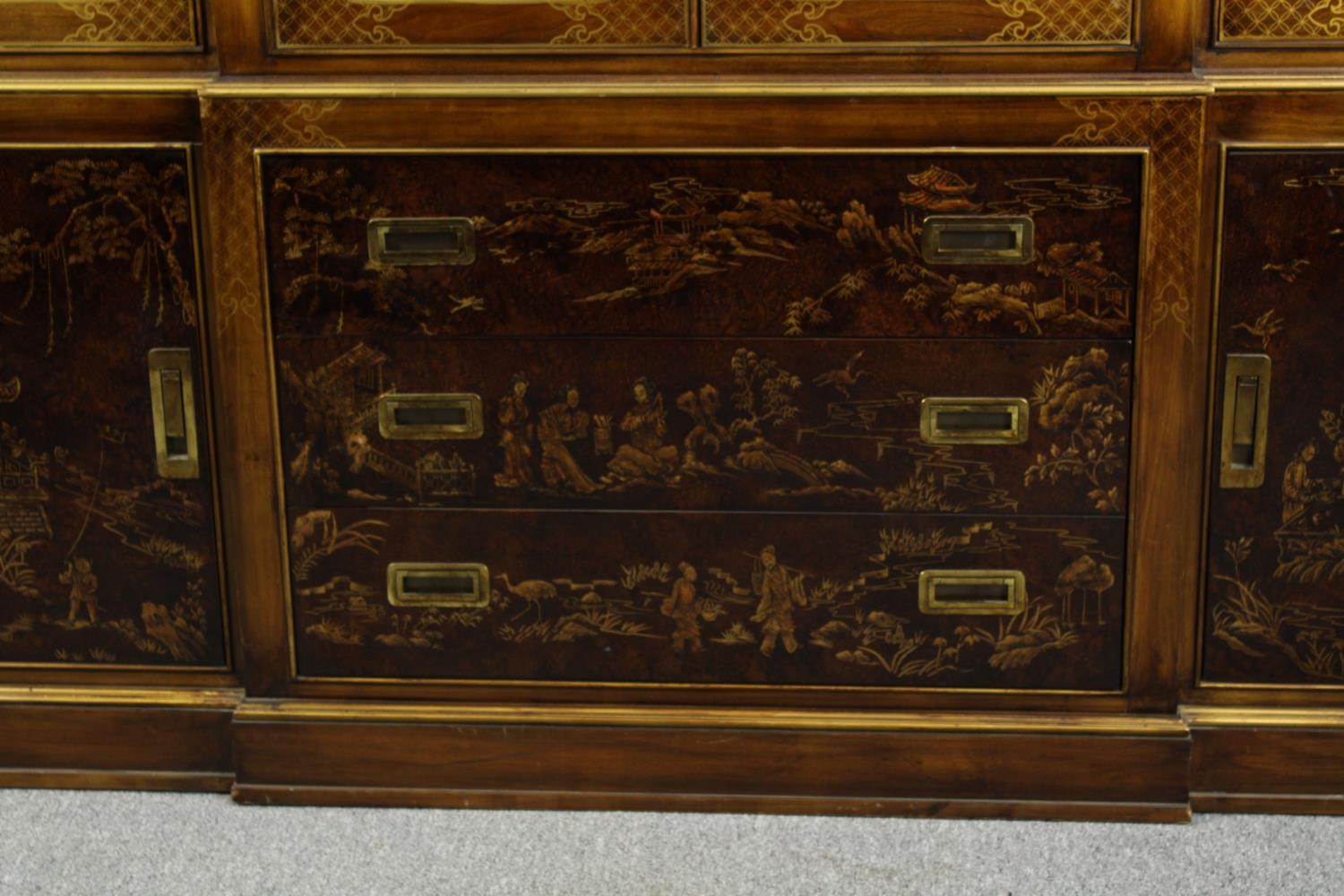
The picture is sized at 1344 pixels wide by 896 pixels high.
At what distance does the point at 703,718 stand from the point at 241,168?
3.37 ft

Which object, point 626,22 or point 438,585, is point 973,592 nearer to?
point 438,585

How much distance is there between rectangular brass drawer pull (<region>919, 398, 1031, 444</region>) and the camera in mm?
2275

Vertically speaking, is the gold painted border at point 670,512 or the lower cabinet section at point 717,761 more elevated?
→ the gold painted border at point 670,512

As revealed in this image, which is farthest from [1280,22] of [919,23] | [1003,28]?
[919,23]

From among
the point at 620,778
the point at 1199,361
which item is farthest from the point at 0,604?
the point at 1199,361

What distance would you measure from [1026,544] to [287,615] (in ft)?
3.58

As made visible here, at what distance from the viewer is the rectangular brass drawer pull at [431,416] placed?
232 centimetres

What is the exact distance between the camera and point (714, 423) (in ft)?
7.60

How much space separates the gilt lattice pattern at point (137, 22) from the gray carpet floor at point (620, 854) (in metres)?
1.13

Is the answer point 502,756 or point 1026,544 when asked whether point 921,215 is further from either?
point 502,756

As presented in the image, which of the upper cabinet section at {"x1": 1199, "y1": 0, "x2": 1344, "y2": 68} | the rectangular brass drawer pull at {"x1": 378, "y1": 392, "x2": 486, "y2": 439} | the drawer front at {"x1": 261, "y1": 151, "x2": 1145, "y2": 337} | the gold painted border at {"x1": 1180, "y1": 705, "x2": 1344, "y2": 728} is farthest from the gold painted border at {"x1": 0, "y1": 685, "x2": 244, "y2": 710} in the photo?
the upper cabinet section at {"x1": 1199, "y1": 0, "x2": 1344, "y2": 68}

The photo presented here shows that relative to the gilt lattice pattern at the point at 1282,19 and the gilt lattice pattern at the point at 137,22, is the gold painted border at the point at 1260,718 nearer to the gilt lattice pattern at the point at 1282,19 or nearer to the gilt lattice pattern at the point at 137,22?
the gilt lattice pattern at the point at 1282,19

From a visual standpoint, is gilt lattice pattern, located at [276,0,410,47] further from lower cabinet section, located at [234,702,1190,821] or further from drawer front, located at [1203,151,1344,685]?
drawer front, located at [1203,151,1344,685]

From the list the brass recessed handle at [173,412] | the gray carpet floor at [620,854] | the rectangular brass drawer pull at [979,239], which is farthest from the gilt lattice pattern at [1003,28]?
the gray carpet floor at [620,854]
